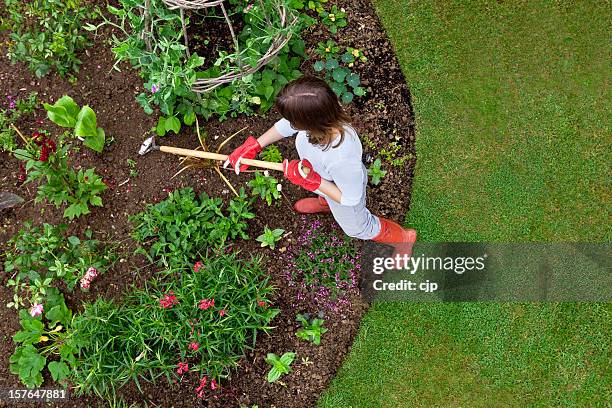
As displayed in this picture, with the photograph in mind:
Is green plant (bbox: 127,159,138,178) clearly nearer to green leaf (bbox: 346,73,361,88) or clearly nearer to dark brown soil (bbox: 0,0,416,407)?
dark brown soil (bbox: 0,0,416,407)

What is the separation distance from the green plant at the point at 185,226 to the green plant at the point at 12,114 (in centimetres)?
94

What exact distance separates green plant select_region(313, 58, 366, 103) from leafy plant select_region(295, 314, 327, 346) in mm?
1352

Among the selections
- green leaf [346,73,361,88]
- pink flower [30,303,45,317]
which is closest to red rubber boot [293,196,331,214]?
green leaf [346,73,361,88]

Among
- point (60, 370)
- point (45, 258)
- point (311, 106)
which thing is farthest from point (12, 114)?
point (311, 106)

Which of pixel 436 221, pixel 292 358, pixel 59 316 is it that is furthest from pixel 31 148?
pixel 436 221

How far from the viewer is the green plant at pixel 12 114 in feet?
10.7

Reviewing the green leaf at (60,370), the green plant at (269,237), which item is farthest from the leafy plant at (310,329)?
the green leaf at (60,370)

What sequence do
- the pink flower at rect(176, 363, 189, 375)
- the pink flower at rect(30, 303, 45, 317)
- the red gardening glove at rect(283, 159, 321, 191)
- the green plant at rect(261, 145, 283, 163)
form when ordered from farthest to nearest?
the green plant at rect(261, 145, 283, 163)
the pink flower at rect(30, 303, 45, 317)
the pink flower at rect(176, 363, 189, 375)
the red gardening glove at rect(283, 159, 321, 191)

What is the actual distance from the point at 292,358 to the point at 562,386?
162 cm

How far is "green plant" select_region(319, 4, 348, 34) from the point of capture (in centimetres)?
341

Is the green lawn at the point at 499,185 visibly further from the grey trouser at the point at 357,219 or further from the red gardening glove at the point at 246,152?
the red gardening glove at the point at 246,152

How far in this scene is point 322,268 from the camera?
3.20m

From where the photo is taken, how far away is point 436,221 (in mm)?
3332

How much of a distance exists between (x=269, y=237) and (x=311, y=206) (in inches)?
12.3
